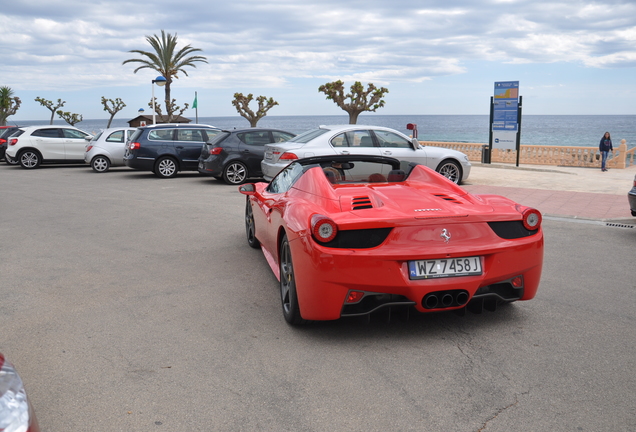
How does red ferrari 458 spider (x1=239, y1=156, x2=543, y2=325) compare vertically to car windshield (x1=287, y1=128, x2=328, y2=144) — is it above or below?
below

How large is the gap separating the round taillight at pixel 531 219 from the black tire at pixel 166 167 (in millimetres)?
14349

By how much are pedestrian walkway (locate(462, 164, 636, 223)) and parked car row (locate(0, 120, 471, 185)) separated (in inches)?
59.1

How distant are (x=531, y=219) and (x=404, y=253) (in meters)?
1.11

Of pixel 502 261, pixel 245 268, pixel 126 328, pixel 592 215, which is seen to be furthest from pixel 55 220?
pixel 592 215

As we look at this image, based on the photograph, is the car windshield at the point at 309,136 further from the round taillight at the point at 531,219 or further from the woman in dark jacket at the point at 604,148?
the woman in dark jacket at the point at 604,148

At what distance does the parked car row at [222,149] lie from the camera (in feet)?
44.4

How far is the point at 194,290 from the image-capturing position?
5609mm

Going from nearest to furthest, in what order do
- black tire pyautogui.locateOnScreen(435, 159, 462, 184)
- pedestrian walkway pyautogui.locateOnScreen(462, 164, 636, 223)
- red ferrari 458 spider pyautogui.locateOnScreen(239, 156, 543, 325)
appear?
red ferrari 458 spider pyautogui.locateOnScreen(239, 156, 543, 325)
pedestrian walkway pyautogui.locateOnScreen(462, 164, 636, 223)
black tire pyautogui.locateOnScreen(435, 159, 462, 184)

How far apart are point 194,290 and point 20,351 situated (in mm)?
1762

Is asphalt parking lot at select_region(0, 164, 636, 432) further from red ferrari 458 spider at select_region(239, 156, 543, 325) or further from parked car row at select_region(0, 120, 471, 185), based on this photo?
parked car row at select_region(0, 120, 471, 185)

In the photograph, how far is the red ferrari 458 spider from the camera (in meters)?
4.01

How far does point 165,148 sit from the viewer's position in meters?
17.4

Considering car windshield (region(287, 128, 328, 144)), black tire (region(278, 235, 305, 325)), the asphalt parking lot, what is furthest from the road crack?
car windshield (region(287, 128, 328, 144))

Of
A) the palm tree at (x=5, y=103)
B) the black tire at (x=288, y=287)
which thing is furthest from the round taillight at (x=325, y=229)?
the palm tree at (x=5, y=103)
